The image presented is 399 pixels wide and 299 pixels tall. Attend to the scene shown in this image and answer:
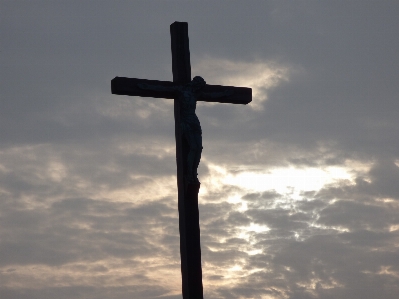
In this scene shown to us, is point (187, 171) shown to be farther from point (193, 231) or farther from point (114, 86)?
point (114, 86)

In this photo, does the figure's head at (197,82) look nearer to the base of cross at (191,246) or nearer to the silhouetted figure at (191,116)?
the silhouetted figure at (191,116)

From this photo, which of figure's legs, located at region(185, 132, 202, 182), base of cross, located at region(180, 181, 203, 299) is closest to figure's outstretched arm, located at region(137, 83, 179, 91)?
figure's legs, located at region(185, 132, 202, 182)

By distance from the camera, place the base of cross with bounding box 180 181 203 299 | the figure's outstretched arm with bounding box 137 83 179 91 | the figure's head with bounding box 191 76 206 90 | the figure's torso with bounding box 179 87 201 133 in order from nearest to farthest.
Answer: the base of cross with bounding box 180 181 203 299 < the figure's torso with bounding box 179 87 201 133 < the figure's outstretched arm with bounding box 137 83 179 91 < the figure's head with bounding box 191 76 206 90

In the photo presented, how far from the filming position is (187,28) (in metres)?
12.6

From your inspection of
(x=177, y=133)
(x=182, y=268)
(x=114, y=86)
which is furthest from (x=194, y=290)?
(x=114, y=86)

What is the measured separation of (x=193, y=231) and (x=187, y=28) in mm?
3189

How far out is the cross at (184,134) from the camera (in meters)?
11.5

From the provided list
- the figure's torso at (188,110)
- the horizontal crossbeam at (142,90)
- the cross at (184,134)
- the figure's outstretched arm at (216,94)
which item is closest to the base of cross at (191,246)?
the cross at (184,134)

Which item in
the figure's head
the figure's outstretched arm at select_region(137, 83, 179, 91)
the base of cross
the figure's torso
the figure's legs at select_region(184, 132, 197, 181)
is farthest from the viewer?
the figure's head

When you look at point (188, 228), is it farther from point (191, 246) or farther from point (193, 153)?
point (193, 153)

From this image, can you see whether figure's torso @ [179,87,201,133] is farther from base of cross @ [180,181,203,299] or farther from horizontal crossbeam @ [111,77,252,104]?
base of cross @ [180,181,203,299]

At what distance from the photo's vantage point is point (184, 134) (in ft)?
38.6

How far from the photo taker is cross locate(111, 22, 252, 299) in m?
11.5

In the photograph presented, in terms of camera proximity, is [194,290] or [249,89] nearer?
[194,290]
